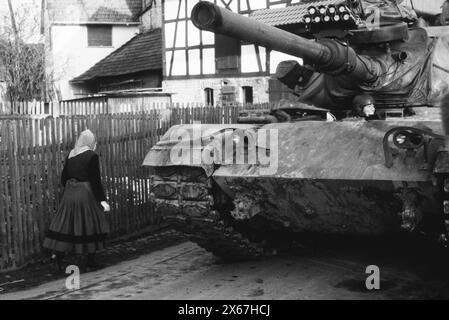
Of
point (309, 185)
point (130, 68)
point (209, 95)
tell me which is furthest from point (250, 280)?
point (130, 68)

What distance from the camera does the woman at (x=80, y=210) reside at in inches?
263

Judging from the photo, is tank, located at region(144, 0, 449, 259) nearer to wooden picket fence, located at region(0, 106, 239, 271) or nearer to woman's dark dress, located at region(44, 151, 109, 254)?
woman's dark dress, located at region(44, 151, 109, 254)

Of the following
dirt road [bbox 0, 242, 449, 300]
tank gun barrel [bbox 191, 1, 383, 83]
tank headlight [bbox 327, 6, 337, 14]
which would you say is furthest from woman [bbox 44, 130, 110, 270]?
tank headlight [bbox 327, 6, 337, 14]

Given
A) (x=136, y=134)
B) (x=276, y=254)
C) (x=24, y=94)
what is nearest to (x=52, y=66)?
(x=24, y=94)

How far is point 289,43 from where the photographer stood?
4961 millimetres

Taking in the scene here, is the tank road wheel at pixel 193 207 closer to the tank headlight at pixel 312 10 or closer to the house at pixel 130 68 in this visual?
the tank headlight at pixel 312 10

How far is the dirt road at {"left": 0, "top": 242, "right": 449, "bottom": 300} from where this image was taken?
591cm

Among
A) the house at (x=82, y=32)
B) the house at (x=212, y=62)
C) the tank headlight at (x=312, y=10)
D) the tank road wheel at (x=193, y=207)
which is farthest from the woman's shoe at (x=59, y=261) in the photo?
the house at (x=82, y=32)

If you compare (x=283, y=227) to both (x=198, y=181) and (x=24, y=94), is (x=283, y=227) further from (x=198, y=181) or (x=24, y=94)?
(x=24, y=94)

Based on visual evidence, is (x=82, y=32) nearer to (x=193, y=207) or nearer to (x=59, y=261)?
(x=59, y=261)

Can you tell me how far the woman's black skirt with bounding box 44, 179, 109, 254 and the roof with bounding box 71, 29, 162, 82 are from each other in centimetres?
1745

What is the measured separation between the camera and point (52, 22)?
27.5 meters

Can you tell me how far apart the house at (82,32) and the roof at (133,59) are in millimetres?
812
